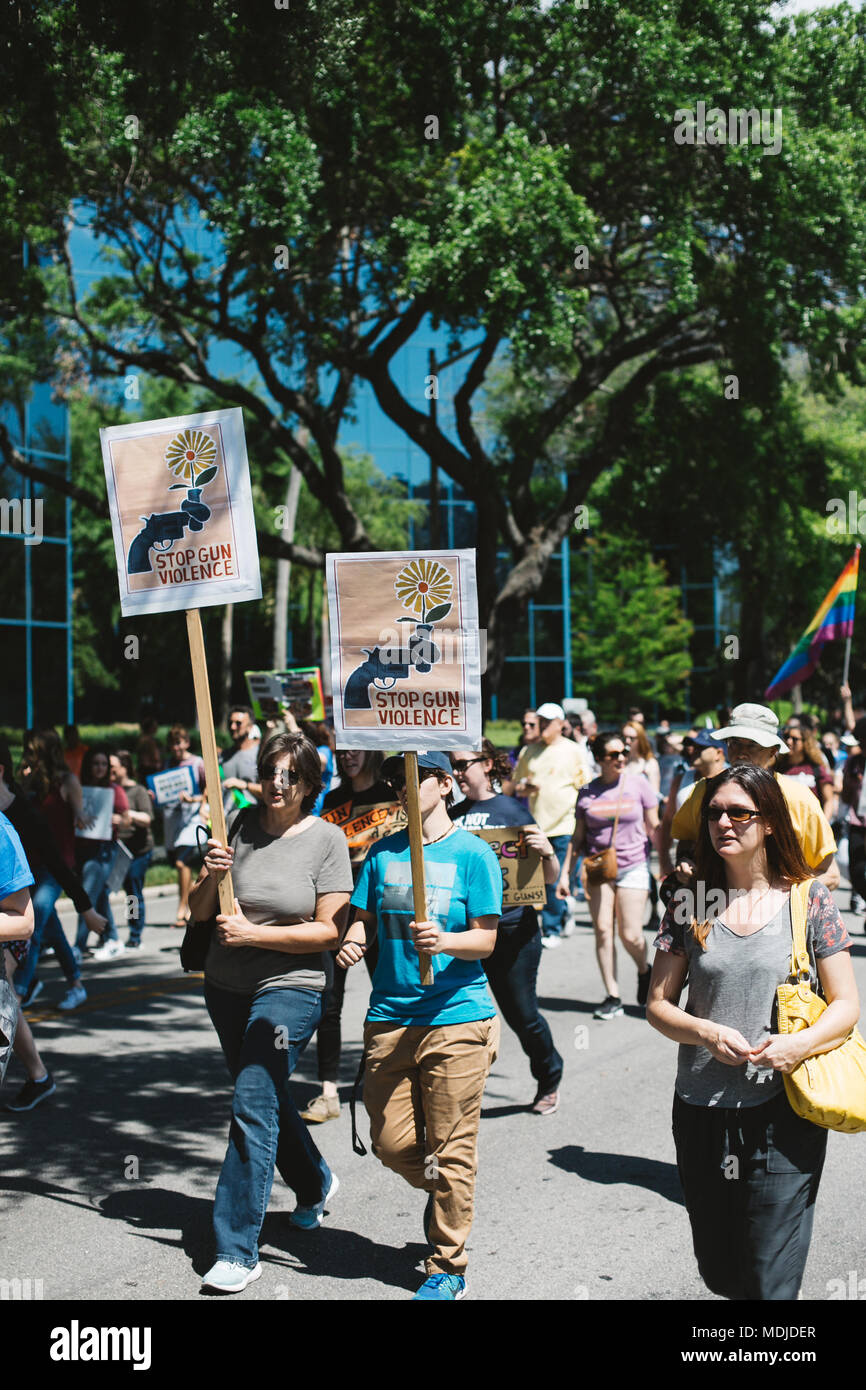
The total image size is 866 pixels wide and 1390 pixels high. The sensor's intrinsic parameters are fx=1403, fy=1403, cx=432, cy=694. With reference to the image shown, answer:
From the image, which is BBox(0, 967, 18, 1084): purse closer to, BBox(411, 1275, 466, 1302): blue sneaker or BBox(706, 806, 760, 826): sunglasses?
BBox(411, 1275, 466, 1302): blue sneaker

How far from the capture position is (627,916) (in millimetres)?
8961

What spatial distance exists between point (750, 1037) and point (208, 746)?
1.96 meters

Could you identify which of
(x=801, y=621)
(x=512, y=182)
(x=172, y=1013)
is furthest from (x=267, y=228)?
(x=801, y=621)

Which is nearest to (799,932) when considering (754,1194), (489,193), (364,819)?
(754,1194)

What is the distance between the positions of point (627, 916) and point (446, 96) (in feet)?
38.1

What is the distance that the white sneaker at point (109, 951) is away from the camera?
11461mm

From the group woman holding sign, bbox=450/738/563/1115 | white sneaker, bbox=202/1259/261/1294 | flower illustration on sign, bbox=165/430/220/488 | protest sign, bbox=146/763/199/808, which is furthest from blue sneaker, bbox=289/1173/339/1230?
protest sign, bbox=146/763/199/808

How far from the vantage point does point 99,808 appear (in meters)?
11.1

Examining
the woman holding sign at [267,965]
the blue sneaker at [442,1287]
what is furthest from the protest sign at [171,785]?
the blue sneaker at [442,1287]

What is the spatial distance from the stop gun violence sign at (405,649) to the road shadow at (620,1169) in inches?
93.8

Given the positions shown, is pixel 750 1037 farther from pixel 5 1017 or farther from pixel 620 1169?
pixel 620 1169

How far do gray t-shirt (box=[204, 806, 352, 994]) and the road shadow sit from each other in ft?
5.83
